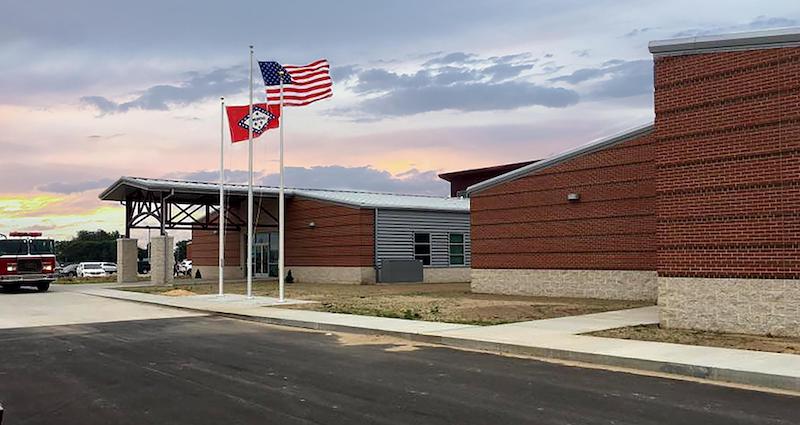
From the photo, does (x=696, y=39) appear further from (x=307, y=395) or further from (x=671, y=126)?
(x=307, y=395)

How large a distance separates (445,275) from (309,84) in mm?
19346

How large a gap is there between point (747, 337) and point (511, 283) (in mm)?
13704

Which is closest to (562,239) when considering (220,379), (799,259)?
(799,259)

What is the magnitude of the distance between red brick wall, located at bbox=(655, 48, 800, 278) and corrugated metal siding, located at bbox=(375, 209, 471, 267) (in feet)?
75.1

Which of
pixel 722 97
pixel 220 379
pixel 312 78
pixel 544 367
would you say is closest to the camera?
pixel 220 379

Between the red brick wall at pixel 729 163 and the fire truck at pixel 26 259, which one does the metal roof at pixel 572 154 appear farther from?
the fire truck at pixel 26 259

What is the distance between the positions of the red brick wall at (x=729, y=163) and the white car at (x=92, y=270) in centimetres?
5149

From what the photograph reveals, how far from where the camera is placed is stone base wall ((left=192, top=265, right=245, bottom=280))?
46.9m

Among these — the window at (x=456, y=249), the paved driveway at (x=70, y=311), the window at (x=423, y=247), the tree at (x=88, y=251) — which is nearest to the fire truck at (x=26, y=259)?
the paved driveway at (x=70, y=311)

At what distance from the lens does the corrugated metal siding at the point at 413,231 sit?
37.3 meters

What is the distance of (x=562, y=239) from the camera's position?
82.9ft

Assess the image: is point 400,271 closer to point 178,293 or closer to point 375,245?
point 375,245

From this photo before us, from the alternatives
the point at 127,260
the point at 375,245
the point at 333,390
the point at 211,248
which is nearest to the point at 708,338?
the point at 333,390

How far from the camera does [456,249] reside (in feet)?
135
